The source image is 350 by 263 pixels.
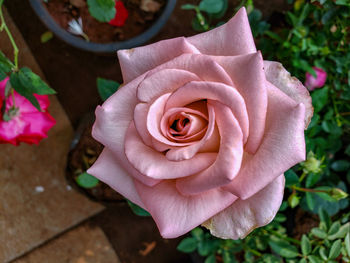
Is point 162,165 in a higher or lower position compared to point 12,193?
higher

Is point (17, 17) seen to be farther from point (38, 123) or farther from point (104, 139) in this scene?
point (104, 139)

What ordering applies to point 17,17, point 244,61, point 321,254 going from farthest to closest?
point 17,17 < point 321,254 < point 244,61

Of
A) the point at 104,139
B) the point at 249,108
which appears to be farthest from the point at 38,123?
the point at 249,108

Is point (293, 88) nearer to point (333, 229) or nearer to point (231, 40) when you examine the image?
point (231, 40)

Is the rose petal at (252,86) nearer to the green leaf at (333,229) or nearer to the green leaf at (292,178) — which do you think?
the green leaf at (292,178)

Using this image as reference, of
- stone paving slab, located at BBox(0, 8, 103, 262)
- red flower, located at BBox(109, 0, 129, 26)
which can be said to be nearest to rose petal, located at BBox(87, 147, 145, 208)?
red flower, located at BBox(109, 0, 129, 26)

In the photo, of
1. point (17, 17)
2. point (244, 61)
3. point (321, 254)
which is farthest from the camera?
point (17, 17)

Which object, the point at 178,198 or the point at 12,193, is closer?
the point at 178,198

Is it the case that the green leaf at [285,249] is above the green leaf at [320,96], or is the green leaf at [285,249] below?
below

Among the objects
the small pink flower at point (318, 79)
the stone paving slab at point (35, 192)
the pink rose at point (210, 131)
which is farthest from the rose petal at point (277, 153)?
the stone paving slab at point (35, 192)
